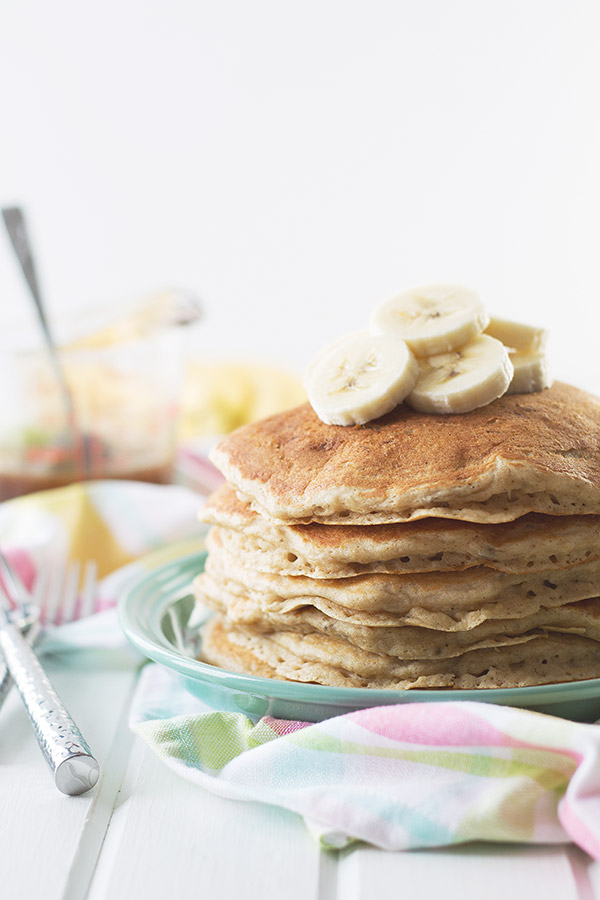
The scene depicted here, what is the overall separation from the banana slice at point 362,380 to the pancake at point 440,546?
22 centimetres

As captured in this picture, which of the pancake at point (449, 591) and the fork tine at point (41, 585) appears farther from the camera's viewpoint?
the fork tine at point (41, 585)

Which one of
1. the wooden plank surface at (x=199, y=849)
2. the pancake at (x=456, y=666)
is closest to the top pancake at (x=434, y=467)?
the pancake at (x=456, y=666)

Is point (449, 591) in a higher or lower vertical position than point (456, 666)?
higher

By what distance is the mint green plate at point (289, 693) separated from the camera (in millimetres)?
1438

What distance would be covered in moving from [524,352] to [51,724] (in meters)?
1.09

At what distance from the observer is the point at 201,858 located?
1302 mm

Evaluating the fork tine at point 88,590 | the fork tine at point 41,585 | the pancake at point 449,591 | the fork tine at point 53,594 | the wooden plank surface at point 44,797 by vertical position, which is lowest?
the fork tine at point 88,590

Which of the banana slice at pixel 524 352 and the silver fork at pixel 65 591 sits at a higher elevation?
the banana slice at pixel 524 352

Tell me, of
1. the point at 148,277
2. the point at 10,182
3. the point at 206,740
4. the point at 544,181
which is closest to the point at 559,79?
the point at 544,181

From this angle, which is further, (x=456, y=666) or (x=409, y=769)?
(x=456, y=666)

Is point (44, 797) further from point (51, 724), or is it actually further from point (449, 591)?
point (449, 591)

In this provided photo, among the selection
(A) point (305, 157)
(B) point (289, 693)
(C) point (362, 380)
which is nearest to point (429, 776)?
(B) point (289, 693)

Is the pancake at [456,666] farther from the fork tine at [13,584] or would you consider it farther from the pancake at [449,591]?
the fork tine at [13,584]

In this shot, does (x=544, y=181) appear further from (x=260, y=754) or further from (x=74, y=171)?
(x=260, y=754)
